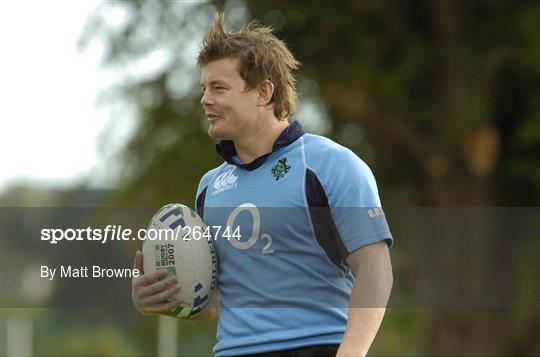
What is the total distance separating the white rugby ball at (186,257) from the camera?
4023 millimetres

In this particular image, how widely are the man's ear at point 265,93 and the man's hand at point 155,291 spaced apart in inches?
28.2

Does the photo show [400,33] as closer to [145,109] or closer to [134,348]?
[145,109]

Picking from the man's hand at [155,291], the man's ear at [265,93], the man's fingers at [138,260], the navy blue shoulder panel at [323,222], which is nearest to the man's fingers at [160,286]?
the man's hand at [155,291]

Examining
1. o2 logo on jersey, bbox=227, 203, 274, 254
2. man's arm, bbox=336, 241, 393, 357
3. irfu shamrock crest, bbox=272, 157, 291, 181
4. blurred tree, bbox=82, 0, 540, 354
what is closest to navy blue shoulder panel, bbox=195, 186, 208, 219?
o2 logo on jersey, bbox=227, 203, 274, 254

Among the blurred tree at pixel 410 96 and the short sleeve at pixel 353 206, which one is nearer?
the short sleeve at pixel 353 206

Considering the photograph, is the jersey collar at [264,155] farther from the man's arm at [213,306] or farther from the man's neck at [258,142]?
the man's arm at [213,306]

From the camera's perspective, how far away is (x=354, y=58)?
14.2 metres

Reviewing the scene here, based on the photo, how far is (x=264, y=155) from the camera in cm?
395

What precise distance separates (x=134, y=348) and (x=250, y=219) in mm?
19222

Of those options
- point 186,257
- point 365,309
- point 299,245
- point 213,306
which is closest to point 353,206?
point 299,245

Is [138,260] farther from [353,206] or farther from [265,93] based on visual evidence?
[353,206]

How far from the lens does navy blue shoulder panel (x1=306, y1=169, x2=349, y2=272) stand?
12.2 feet

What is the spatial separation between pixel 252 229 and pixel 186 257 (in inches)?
14.8

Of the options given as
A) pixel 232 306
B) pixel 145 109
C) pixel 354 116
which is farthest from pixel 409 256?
pixel 232 306
